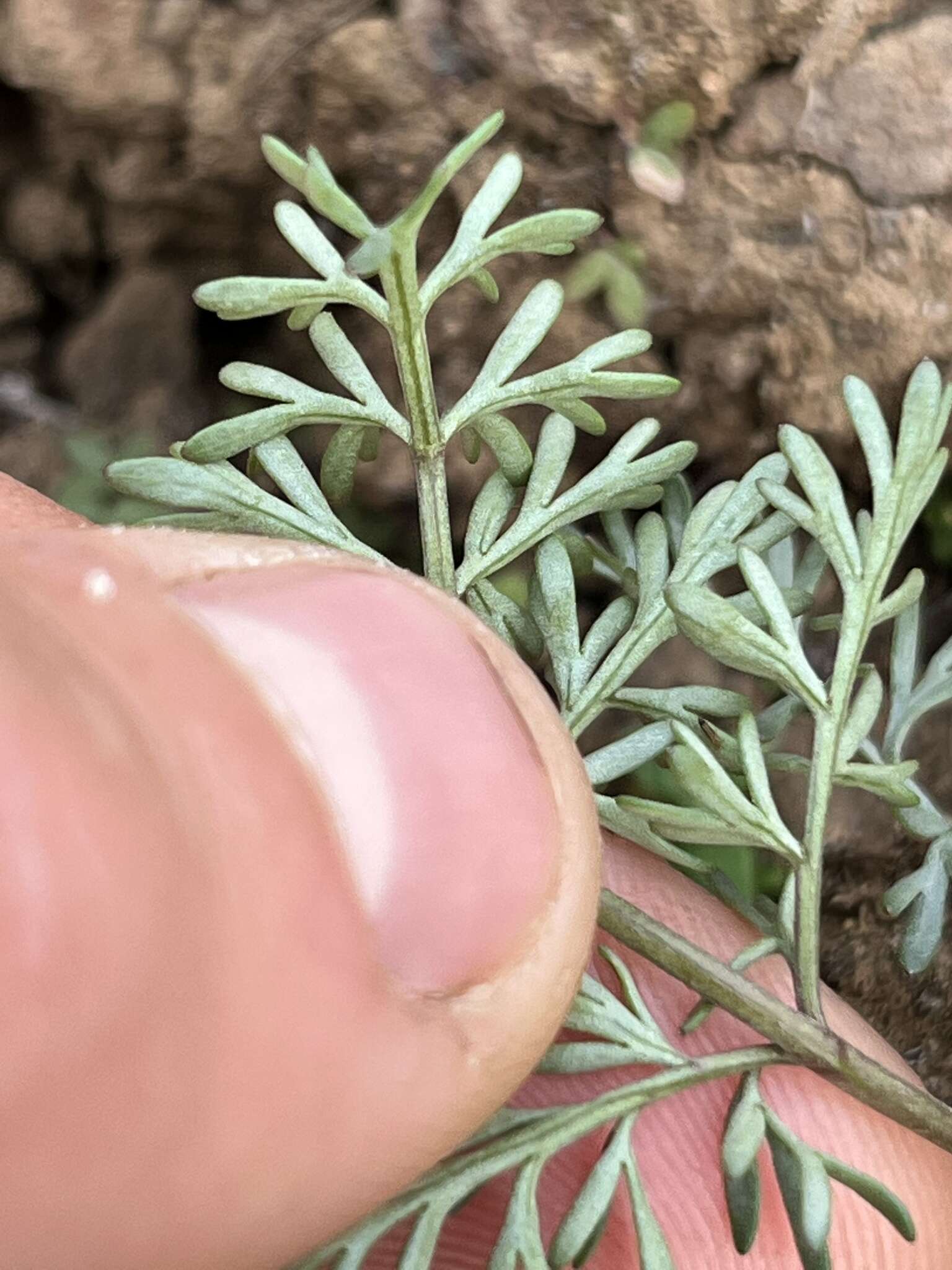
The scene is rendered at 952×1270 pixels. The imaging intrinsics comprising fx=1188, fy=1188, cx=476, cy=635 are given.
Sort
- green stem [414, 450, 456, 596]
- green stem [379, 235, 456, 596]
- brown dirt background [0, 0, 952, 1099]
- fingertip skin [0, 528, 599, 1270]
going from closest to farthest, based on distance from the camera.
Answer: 1. fingertip skin [0, 528, 599, 1270]
2. green stem [379, 235, 456, 596]
3. green stem [414, 450, 456, 596]
4. brown dirt background [0, 0, 952, 1099]

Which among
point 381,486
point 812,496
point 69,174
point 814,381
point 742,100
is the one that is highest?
point 742,100

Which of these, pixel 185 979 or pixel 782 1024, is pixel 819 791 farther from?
pixel 185 979

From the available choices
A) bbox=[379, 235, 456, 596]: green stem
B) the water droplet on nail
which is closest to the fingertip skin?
the water droplet on nail

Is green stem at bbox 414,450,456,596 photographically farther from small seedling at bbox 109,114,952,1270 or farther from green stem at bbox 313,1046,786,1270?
green stem at bbox 313,1046,786,1270

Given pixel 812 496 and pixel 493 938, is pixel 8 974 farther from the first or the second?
pixel 812 496

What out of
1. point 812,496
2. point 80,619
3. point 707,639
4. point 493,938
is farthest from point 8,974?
point 812,496

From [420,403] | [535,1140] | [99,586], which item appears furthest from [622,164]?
[535,1140]

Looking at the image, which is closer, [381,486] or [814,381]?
[814,381]
